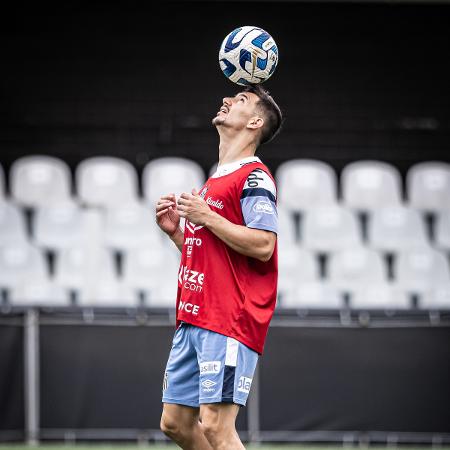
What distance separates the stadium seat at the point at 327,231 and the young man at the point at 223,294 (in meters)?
6.16

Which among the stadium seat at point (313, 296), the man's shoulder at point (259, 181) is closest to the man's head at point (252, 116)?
the man's shoulder at point (259, 181)

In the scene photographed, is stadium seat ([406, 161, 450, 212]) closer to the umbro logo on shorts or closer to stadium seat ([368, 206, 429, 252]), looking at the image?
stadium seat ([368, 206, 429, 252])

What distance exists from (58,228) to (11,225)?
1.56ft

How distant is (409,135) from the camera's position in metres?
12.4

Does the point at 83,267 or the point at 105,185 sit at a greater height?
the point at 105,185

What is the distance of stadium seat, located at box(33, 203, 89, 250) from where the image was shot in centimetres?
1120

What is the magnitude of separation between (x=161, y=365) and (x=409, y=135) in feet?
17.3

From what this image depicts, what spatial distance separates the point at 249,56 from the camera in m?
5.43

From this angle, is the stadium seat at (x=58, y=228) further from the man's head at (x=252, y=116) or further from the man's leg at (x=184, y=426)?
the man's leg at (x=184, y=426)

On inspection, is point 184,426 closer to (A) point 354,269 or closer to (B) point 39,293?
(B) point 39,293

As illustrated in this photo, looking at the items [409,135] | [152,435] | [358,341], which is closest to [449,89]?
[409,135]

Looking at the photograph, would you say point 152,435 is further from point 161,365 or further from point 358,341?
point 358,341

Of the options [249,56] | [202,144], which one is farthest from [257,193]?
[202,144]

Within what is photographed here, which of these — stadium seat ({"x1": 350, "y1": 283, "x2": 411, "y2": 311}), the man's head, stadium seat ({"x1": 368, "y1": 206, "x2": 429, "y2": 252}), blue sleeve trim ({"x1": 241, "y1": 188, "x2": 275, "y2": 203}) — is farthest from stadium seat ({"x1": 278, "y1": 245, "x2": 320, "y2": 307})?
blue sleeve trim ({"x1": 241, "y1": 188, "x2": 275, "y2": 203})
